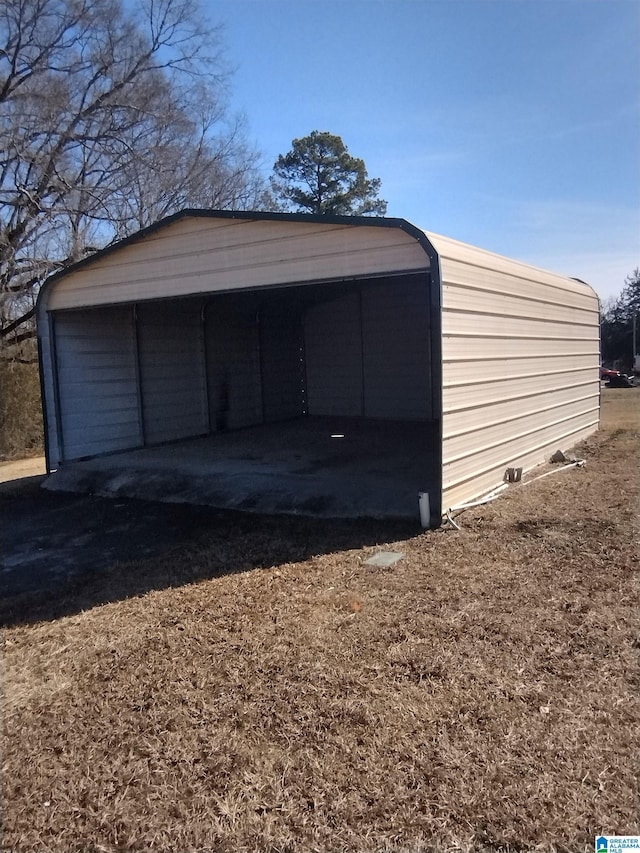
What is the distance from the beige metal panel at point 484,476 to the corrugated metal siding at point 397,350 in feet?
13.7

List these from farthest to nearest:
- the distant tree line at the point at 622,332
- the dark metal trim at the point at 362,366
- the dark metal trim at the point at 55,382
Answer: the distant tree line at the point at 622,332
the dark metal trim at the point at 362,366
the dark metal trim at the point at 55,382

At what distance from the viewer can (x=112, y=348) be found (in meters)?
10.4

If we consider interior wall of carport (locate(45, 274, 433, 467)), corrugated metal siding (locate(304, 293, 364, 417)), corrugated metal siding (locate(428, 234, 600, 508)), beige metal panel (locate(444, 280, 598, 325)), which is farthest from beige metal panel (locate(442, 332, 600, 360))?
corrugated metal siding (locate(304, 293, 364, 417))

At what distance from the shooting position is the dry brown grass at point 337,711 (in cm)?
228

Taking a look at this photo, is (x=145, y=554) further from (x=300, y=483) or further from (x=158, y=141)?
(x=158, y=141)

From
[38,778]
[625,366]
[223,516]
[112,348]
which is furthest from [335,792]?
[625,366]

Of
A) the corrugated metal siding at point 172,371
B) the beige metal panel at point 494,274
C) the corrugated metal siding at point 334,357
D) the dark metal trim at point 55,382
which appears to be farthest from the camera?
the corrugated metal siding at point 334,357

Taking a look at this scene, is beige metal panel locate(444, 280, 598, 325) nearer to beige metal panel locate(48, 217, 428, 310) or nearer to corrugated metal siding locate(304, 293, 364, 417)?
beige metal panel locate(48, 217, 428, 310)

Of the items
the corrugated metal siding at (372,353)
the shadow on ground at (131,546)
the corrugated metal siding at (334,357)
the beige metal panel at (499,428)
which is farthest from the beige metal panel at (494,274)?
the corrugated metal siding at (334,357)

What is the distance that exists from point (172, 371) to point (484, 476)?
255 inches

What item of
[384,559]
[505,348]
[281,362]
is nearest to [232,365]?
[281,362]

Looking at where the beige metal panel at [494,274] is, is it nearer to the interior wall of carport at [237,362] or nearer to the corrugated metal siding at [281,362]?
the interior wall of carport at [237,362]

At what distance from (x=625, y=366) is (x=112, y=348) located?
29124mm

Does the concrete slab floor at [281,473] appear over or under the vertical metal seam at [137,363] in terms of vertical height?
under
